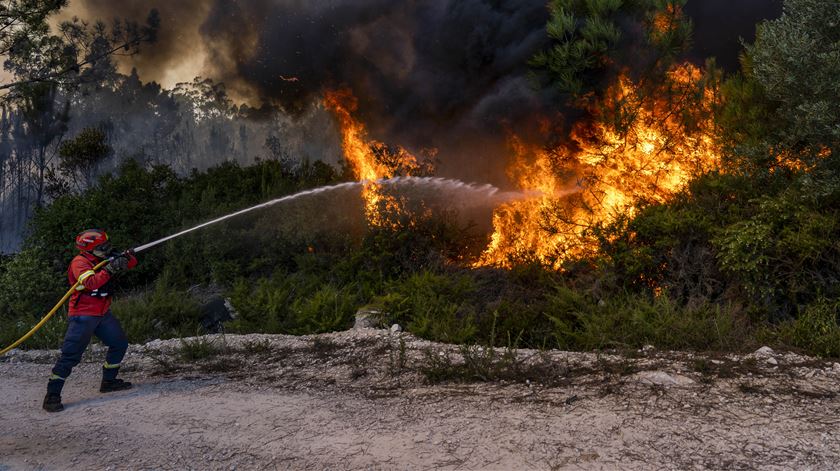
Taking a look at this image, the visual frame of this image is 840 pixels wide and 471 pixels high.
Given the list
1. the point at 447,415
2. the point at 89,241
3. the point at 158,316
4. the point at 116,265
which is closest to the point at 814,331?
the point at 447,415

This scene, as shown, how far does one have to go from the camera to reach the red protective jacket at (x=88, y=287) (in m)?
7.18


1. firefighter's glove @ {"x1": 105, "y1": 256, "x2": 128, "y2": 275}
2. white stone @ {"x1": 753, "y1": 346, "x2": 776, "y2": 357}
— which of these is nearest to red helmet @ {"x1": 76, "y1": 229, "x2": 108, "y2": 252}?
firefighter's glove @ {"x1": 105, "y1": 256, "x2": 128, "y2": 275}

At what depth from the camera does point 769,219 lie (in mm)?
9938

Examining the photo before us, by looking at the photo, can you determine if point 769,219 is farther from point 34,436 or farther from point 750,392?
point 34,436

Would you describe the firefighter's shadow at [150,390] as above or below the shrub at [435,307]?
below

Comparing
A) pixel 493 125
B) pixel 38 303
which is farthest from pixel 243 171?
pixel 493 125

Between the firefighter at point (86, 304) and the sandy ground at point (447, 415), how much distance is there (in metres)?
0.43

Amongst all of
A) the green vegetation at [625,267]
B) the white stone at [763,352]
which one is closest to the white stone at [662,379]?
the green vegetation at [625,267]

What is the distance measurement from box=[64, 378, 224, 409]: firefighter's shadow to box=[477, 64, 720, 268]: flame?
22.7 feet

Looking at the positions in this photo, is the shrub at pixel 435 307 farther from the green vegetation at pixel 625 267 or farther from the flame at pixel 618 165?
the flame at pixel 618 165

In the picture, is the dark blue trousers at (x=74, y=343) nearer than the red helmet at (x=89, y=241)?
Yes

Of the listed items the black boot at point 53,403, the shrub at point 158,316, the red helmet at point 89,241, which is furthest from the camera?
the shrub at point 158,316

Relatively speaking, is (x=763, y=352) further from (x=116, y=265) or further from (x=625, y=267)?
(x=116, y=265)

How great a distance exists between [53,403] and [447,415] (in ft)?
15.1
